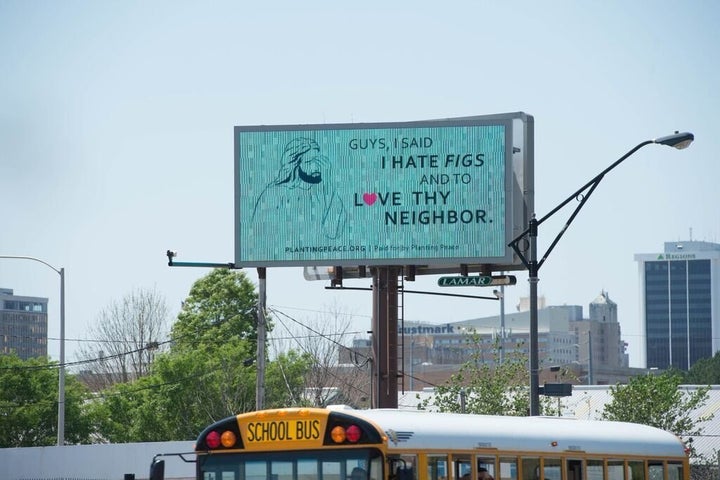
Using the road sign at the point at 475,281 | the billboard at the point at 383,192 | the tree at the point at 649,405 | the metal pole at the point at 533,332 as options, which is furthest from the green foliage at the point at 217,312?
the metal pole at the point at 533,332

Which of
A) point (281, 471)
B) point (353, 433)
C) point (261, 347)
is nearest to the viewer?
point (353, 433)

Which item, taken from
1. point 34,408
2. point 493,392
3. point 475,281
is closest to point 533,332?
point 475,281

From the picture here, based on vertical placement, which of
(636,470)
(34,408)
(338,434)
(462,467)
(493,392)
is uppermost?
(338,434)

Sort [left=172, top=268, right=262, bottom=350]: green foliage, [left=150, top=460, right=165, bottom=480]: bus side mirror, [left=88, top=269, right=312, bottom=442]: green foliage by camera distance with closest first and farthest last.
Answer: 1. [left=150, top=460, right=165, bottom=480]: bus side mirror
2. [left=88, top=269, right=312, bottom=442]: green foliage
3. [left=172, top=268, right=262, bottom=350]: green foliage

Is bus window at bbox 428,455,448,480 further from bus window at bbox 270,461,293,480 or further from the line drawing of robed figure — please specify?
the line drawing of robed figure

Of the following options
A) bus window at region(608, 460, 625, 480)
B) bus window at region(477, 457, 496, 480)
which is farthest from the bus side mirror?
bus window at region(608, 460, 625, 480)

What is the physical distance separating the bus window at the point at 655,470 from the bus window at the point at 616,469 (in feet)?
3.15

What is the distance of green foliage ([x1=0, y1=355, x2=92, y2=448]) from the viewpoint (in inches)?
2685

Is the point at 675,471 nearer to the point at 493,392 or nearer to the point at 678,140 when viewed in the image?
the point at 678,140

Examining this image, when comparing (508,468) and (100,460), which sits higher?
(508,468)

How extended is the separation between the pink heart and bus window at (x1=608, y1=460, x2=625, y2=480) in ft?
75.2

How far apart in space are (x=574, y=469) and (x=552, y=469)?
1.68 ft

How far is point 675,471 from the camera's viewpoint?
21.0 m

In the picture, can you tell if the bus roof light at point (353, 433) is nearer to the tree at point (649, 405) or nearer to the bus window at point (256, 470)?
the bus window at point (256, 470)
